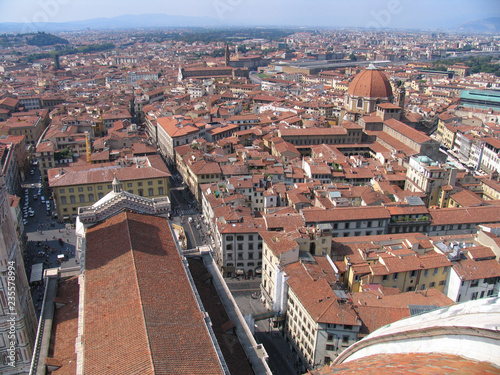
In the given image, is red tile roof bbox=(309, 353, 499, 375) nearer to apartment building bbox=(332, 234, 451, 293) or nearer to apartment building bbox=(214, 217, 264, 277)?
apartment building bbox=(332, 234, 451, 293)

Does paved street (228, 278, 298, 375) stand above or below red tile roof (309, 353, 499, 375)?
below

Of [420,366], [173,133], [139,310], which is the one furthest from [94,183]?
[420,366]

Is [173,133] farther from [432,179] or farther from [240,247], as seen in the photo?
[432,179]

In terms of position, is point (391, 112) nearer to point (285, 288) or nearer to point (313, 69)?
point (285, 288)

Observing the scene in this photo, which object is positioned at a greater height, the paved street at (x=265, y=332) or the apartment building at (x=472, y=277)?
the apartment building at (x=472, y=277)

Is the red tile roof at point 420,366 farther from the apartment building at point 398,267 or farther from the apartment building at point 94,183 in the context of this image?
the apartment building at point 94,183

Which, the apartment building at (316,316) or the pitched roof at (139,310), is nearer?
the pitched roof at (139,310)

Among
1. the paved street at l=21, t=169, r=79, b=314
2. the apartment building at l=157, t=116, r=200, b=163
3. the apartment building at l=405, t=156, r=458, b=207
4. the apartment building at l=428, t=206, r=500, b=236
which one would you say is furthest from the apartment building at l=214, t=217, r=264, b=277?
the apartment building at l=157, t=116, r=200, b=163

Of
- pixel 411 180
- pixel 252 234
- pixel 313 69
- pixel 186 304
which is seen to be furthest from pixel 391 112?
pixel 313 69

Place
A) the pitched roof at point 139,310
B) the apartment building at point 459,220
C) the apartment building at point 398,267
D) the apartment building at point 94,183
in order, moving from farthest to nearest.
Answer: the apartment building at point 94,183 → the apartment building at point 459,220 → the apartment building at point 398,267 → the pitched roof at point 139,310

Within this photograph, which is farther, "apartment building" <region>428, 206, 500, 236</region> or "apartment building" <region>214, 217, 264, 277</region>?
"apartment building" <region>428, 206, 500, 236</region>

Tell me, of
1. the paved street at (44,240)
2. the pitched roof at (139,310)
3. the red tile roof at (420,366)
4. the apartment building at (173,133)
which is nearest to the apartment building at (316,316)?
the pitched roof at (139,310)

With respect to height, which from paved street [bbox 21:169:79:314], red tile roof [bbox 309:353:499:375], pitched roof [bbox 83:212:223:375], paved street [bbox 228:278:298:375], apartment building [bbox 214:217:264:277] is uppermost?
red tile roof [bbox 309:353:499:375]

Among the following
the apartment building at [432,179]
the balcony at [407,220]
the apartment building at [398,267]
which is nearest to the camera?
the apartment building at [398,267]
